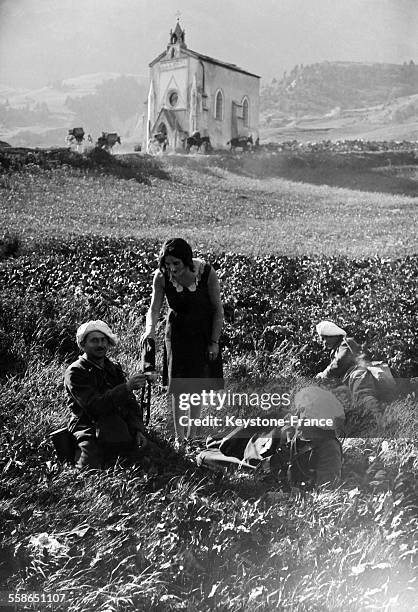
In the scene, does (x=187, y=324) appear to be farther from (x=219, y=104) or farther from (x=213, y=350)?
(x=219, y=104)

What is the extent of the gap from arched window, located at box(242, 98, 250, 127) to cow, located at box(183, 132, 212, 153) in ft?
1.03

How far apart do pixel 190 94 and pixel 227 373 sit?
196 centimetres

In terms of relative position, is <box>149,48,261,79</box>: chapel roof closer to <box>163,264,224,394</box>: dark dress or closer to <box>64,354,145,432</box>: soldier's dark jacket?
<box>163,264,224,394</box>: dark dress

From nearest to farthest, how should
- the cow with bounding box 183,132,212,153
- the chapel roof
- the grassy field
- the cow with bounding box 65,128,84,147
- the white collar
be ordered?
the grassy field
the white collar
the chapel roof
the cow with bounding box 183,132,212,153
the cow with bounding box 65,128,84,147

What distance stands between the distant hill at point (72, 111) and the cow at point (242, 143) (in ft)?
2.33

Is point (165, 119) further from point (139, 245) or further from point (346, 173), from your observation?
point (346, 173)

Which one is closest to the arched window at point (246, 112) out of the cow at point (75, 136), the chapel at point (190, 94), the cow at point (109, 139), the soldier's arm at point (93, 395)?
the chapel at point (190, 94)

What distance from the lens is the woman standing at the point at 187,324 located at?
9.71ft

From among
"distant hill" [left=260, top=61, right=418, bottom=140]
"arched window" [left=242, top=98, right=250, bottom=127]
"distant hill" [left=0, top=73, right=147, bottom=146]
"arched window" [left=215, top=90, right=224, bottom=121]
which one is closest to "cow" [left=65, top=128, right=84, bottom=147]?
"distant hill" [left=0, top=73, right=147, bottom=146]

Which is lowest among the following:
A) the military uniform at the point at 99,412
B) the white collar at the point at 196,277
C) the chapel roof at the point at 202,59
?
the military uniform at the point at 99,412

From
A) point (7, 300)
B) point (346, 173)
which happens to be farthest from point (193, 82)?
point (7, 300)

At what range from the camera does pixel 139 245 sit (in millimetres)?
4262

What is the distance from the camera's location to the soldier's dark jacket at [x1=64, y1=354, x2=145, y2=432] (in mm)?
2678

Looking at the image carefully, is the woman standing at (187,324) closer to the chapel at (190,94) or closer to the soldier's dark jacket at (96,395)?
the soldier's dark jacket at (96,395)
